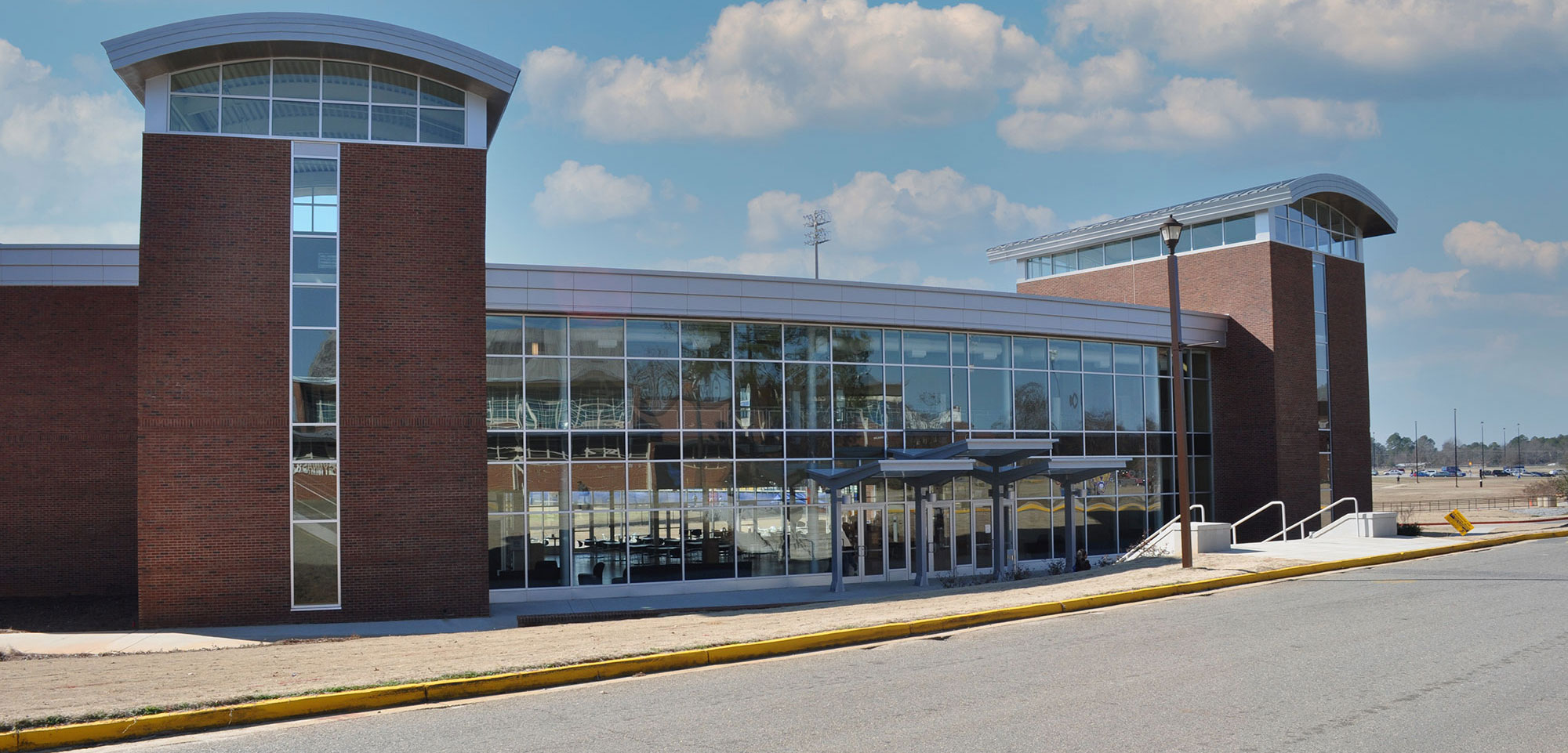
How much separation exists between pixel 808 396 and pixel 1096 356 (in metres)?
9.28

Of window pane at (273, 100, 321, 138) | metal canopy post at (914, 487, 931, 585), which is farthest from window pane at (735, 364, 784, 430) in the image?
window pane at (273, 100, 321, 138)

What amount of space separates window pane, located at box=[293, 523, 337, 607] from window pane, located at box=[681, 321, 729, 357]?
8.12m

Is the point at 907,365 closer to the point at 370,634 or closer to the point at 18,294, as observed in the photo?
the point at 370,634

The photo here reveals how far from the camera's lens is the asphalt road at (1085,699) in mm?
7926

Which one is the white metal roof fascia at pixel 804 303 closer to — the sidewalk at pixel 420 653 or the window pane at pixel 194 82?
the window pane at pixel 194 82

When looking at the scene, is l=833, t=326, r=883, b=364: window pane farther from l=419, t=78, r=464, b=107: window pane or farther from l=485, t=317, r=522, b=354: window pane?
l=419, t=78, r=464, b=107: window pane

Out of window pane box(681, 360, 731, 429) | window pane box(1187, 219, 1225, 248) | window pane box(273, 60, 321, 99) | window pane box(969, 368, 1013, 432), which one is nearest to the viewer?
window pane box(273, 60, 321, 99)

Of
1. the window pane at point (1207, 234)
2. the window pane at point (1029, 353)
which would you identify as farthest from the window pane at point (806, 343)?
the window pane at point (1207, 234)

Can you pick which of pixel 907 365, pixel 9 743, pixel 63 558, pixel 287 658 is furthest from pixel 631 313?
pixel 9 743

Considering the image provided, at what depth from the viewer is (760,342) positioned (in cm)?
2373

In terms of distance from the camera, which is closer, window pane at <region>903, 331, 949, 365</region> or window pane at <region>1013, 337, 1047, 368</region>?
window pane at <region>903, 331, 949, 365</region>

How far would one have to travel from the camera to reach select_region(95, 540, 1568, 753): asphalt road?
7.93 metres

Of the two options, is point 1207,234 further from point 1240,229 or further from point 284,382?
point 284,382

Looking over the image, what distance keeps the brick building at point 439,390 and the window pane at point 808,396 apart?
3.0 inches
